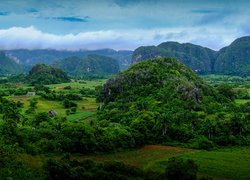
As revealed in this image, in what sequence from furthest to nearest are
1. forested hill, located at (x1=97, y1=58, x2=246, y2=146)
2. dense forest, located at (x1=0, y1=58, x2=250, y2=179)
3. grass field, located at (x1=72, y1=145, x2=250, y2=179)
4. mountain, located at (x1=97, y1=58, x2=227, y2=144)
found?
mountain, located at (x1=97, y1=58, x2=227, y2=144)
forested hill, located at (x1=97, y1=58, x2=246, y2=146)
grass field, located at (x1=72, y1=145, x2=250, y2=179)
dense forest, located at (x1=0, y1=58, x2=250, y2=179)

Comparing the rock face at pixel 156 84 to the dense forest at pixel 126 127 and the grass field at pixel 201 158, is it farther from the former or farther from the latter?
the grass field at pixel 201 158

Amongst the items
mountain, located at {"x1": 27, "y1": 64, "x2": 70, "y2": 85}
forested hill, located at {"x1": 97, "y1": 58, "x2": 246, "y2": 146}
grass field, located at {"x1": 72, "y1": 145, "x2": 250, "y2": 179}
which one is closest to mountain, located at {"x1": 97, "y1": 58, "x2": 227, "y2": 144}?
forested hill, located at {"x1": 97, "y1": 58, "x2": 246, "y2": 146}

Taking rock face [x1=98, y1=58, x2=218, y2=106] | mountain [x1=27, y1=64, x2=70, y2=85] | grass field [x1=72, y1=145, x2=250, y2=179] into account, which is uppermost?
rock face [x1=98, y1=58, x2=218, y2=106]

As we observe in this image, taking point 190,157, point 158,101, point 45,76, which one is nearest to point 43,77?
point 45,76

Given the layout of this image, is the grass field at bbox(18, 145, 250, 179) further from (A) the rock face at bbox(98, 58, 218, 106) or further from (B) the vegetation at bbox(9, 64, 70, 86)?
(B) the vegetation at bbox(9, 64, 70, 86)

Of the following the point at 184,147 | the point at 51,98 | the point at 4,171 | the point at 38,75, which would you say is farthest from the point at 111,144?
the point at 38,75

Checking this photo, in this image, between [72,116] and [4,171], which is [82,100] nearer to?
[72,116]
